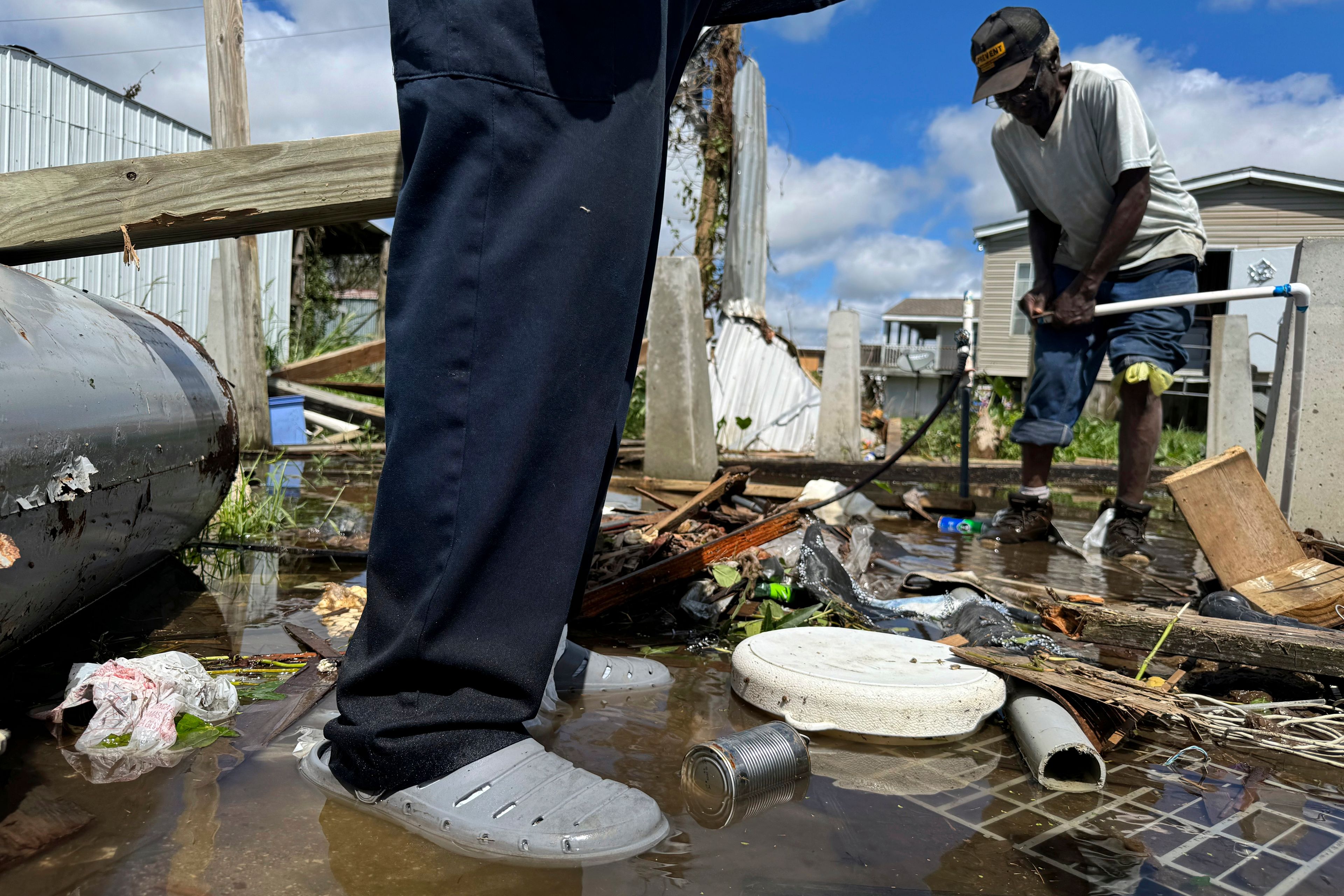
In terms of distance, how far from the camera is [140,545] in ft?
8.11

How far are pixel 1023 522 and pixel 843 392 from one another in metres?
3.18

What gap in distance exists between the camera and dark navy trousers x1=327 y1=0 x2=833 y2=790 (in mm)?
1384

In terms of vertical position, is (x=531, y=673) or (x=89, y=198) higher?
(x=89, y=198)

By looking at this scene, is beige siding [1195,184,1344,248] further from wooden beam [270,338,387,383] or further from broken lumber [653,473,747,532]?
broken lumber [653,473,747,532]

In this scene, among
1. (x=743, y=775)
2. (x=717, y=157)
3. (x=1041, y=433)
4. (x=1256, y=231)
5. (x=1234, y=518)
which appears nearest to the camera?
(x=743, y=775)

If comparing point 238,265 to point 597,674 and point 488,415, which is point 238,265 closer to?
point 597,674

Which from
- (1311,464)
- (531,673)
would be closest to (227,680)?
(531,673)

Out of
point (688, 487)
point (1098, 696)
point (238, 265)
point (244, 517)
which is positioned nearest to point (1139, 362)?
point (688, 487)

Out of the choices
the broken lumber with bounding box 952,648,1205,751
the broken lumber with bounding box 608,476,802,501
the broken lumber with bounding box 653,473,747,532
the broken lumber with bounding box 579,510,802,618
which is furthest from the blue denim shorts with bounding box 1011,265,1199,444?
the broken lumber with bounding box 952,648,1205,751

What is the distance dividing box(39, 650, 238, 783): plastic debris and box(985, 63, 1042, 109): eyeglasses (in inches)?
171

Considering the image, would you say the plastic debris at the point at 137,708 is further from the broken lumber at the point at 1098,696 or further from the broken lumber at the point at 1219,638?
the broken lumber at the point at 1219,638

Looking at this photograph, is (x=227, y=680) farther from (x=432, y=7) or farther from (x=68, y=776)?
(x=432, y=7)

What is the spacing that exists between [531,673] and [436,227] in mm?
776

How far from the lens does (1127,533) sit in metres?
4.59
